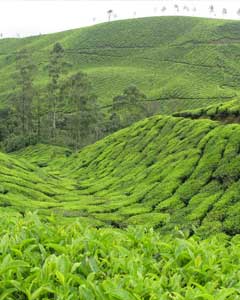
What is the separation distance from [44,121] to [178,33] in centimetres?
10101

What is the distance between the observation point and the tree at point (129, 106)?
7732 cm

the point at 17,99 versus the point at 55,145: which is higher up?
the point at 17,99

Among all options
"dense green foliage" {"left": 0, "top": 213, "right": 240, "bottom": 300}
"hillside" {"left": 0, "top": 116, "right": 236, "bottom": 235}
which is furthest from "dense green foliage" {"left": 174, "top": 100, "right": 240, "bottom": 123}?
"dense green foliage" {"left": 0, "top": 213, "right": 240, "bottom": 300}

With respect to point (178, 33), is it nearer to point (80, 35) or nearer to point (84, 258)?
point (80, 35)

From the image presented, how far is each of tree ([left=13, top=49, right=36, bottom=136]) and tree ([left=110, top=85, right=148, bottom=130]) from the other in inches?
607

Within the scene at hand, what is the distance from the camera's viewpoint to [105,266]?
5.05 meters

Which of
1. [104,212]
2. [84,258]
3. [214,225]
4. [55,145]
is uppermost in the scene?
[84,258]

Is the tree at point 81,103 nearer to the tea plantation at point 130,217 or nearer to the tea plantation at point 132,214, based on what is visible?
the tea plantation at point 132,214

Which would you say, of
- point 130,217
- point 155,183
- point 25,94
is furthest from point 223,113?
point 25,94

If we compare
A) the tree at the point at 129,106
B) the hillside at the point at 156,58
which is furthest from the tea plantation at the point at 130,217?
the hillside at the point at 156,58

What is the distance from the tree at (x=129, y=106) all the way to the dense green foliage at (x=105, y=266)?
7152 centimetres

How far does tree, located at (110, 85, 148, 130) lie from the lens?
77.3 metres

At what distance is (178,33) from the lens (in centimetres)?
17100

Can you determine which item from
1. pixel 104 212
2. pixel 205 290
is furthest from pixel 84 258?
pixel 104 212
